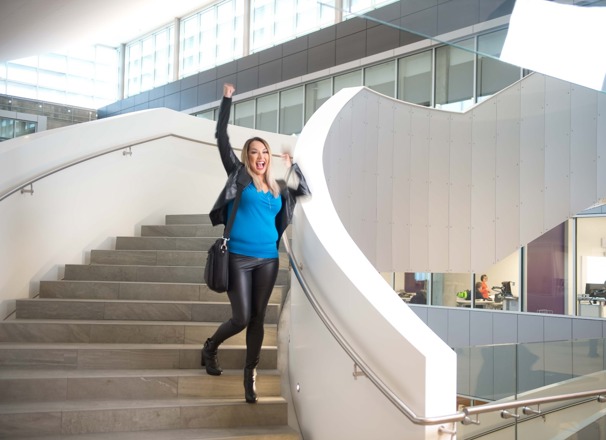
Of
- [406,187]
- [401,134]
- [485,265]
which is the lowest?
[485,265]

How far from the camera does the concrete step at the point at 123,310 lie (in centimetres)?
486

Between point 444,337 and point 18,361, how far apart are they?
11320 millimetres

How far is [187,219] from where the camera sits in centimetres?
717

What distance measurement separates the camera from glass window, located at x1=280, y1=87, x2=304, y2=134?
17.9 metres

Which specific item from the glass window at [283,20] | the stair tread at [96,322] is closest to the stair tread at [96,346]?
the stair tread at [96,322]

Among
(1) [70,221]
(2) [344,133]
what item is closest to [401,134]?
(2) [344,133]

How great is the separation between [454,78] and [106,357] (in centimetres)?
1149

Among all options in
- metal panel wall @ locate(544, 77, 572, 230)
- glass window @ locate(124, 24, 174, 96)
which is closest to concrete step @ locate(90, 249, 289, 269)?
metal panel wall @ locate(544, 77, 572, 230)

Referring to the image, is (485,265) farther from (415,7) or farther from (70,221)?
(415,7)

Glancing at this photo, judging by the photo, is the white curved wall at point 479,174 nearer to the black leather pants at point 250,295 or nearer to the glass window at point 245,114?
the black leather pants at point 250,295

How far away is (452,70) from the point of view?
45.8 ft

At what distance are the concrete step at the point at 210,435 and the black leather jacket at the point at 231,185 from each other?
1211 mm

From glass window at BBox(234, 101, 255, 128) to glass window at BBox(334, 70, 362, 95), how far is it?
388 centimetres

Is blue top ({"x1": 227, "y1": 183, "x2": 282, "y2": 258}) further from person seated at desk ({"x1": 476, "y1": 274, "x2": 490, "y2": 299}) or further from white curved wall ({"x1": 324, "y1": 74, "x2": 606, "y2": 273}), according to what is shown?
person seated at desk ({"x1": 476, "y1": 274, "x2": 490, "y2": 299})
